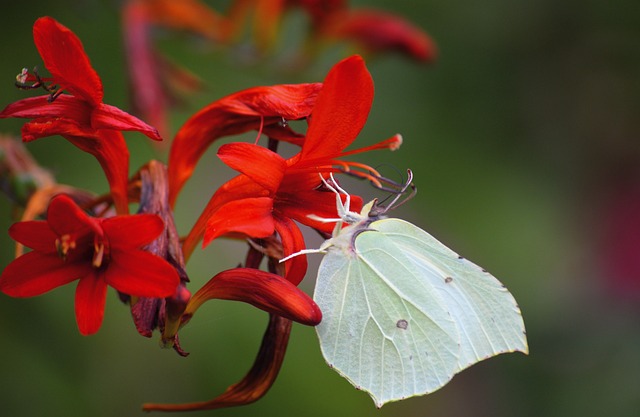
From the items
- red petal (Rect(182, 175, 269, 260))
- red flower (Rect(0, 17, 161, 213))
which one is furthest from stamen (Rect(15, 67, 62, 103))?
red petal (Rect(182, 175, 269, 260))

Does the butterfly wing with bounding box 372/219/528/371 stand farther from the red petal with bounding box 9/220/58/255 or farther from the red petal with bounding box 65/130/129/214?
the red petal with bounding box 9/220/58/255

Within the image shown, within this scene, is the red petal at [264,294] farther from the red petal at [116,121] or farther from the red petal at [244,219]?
the red petal at [116,121]

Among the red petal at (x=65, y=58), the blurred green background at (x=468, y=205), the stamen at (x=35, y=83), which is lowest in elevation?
the blurred green background at (x=468, y=205)

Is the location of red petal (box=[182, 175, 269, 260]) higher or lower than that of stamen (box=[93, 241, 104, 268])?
higher

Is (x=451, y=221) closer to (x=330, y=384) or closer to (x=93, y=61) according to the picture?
(x=330, y=384)

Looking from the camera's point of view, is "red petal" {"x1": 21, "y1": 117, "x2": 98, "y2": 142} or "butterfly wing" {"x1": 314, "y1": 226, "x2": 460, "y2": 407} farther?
"butterfly wing" {"x1": 314, "y1": 226, "x2": 460, "y2": 407}

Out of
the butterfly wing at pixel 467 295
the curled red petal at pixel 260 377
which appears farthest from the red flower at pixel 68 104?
the butterfly wing at pixel 467 295

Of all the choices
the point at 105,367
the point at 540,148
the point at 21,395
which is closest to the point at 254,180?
the point at 21,395
